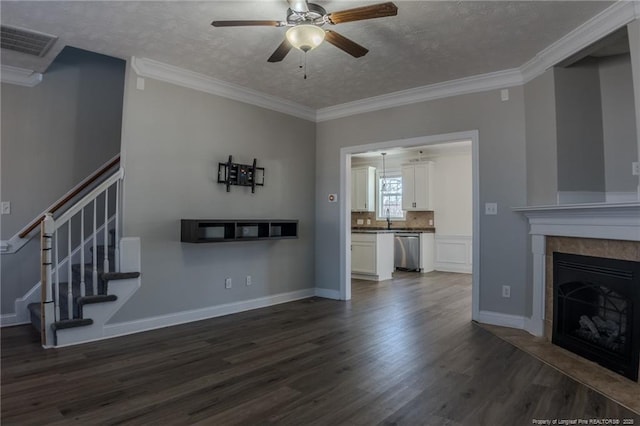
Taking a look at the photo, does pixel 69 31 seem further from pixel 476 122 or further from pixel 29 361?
pixel 476 122

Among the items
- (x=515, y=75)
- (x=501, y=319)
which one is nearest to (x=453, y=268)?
(x=501, y=319)

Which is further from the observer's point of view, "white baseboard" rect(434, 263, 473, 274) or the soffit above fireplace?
"white baseboard" rect(434, 263, 473, 274)

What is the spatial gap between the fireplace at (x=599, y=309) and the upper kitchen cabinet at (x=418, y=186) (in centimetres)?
509

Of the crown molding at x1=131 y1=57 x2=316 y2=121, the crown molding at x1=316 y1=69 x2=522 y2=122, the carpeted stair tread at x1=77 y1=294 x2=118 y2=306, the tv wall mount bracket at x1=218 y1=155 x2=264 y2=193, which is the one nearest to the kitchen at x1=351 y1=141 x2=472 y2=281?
the crown molding at x1=316 y1=69 x2=522 y2=122

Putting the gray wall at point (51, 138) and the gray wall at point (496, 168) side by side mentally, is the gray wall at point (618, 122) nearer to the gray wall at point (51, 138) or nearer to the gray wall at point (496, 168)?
the gray wall at point (496, 168)

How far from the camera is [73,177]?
4.48m

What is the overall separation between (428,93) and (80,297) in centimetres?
429

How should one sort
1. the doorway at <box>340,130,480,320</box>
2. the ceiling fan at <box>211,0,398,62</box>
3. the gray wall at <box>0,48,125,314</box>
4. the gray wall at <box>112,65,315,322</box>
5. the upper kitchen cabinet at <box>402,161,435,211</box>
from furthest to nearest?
the upper kitchen cabinet at <box>402,161,435,211</box>
the doorway at <box>340,130,480,320</box>
the gray wall at <box>0,48,125,314</box>
the gray wall at <box>112,65,315,322</box>
the ceiling fan at <box>211,0,398,62</box>

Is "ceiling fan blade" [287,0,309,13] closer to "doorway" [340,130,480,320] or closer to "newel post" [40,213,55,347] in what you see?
"doorway" [340,130,480,320]

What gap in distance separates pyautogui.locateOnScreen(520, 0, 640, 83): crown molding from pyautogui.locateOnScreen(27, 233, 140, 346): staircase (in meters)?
4.43

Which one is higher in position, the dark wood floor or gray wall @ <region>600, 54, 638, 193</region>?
gray wall @ <region>600, 54, 638, 193</region>

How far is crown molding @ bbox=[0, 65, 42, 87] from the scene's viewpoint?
3.98m

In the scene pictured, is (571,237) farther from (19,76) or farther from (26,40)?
(19,76)

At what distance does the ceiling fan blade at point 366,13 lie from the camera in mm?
2279
